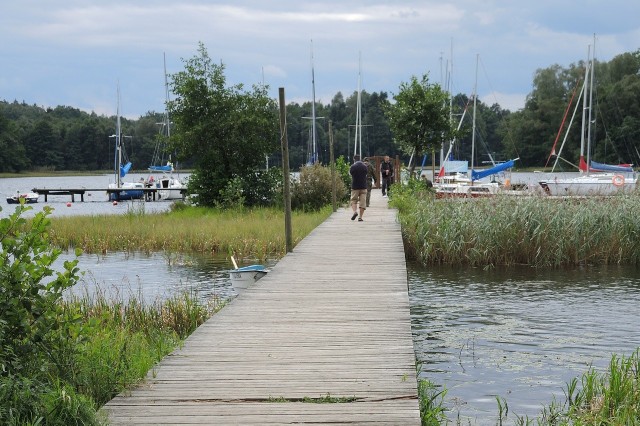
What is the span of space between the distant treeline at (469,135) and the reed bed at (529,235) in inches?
1763

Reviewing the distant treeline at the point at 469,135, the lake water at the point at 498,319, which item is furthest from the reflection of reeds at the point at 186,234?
the distant treeline at the point at 469,135

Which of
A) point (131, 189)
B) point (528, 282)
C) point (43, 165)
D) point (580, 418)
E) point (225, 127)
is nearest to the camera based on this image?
point (580, 418)

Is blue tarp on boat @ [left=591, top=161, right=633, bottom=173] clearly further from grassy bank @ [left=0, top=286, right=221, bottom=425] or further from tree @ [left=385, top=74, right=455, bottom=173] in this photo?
grassy bank @ [left=0, top=286, right=221, bottom=425]

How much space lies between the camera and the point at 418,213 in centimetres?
2203

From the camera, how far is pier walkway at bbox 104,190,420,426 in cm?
631

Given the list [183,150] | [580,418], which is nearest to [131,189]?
[183,150]

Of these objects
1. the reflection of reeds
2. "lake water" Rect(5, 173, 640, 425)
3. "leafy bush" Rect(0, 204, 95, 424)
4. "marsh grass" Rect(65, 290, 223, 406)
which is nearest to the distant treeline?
the reflection of reeds

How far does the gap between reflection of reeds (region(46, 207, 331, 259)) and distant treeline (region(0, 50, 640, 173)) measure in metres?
→ 39.5

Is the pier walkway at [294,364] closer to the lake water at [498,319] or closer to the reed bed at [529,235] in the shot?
the lake water at [498,319]

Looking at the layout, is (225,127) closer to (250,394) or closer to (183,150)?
(183,150)

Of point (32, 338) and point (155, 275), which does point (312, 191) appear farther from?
point (32, 338)

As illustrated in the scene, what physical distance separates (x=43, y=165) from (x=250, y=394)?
116333mm

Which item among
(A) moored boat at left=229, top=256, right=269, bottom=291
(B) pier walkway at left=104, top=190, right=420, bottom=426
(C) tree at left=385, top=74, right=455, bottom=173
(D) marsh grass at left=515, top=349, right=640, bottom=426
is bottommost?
(D) marsh grass at left=515, top=349, right=640, bottom=426

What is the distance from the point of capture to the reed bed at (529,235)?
20703 millimetres
